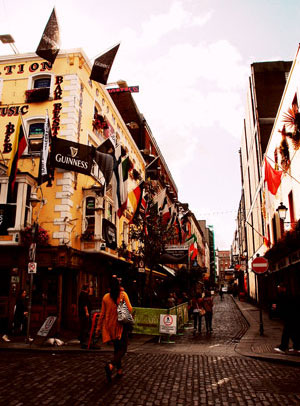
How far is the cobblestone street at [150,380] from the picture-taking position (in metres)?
5.30

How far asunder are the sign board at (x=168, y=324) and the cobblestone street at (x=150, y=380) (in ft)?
8.28

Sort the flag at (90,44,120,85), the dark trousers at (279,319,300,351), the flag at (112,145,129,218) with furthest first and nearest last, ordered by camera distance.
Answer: the flag at (90,44,120,85), the flag at (112,145,129,218), the dark trousers at (279,319,300,351)

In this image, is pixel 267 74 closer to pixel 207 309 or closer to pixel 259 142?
pixel 259 142

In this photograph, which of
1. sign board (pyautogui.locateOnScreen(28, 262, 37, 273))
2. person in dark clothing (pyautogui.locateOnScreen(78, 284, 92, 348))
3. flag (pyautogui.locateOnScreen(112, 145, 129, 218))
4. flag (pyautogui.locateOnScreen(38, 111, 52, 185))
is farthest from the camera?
flag (pyautogui.locateOnScreen(112, 145, 129, 218))

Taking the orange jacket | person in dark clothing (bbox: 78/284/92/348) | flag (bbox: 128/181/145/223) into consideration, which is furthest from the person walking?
flag (bbox: 128/181/145/223)

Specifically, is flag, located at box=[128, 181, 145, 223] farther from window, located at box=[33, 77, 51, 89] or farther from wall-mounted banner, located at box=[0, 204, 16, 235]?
window, located at box=[33, 77, 51, 89]

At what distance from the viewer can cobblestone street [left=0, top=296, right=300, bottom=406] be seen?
5.30 m

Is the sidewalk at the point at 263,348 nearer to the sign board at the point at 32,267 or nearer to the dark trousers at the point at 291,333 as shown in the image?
the dark trousers at the point at 291,333

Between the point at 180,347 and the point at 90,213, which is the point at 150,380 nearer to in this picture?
the point at 180,347

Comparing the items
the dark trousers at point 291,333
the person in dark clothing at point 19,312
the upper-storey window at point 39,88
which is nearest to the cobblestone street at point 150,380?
the dark trousers at point 291,333

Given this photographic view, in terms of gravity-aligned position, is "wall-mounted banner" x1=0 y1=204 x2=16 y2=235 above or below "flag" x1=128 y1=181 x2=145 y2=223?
below

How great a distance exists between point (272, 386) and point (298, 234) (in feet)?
28.8

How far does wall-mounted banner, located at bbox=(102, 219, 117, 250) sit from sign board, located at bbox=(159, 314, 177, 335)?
20.4 feet

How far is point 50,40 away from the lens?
16.1m
